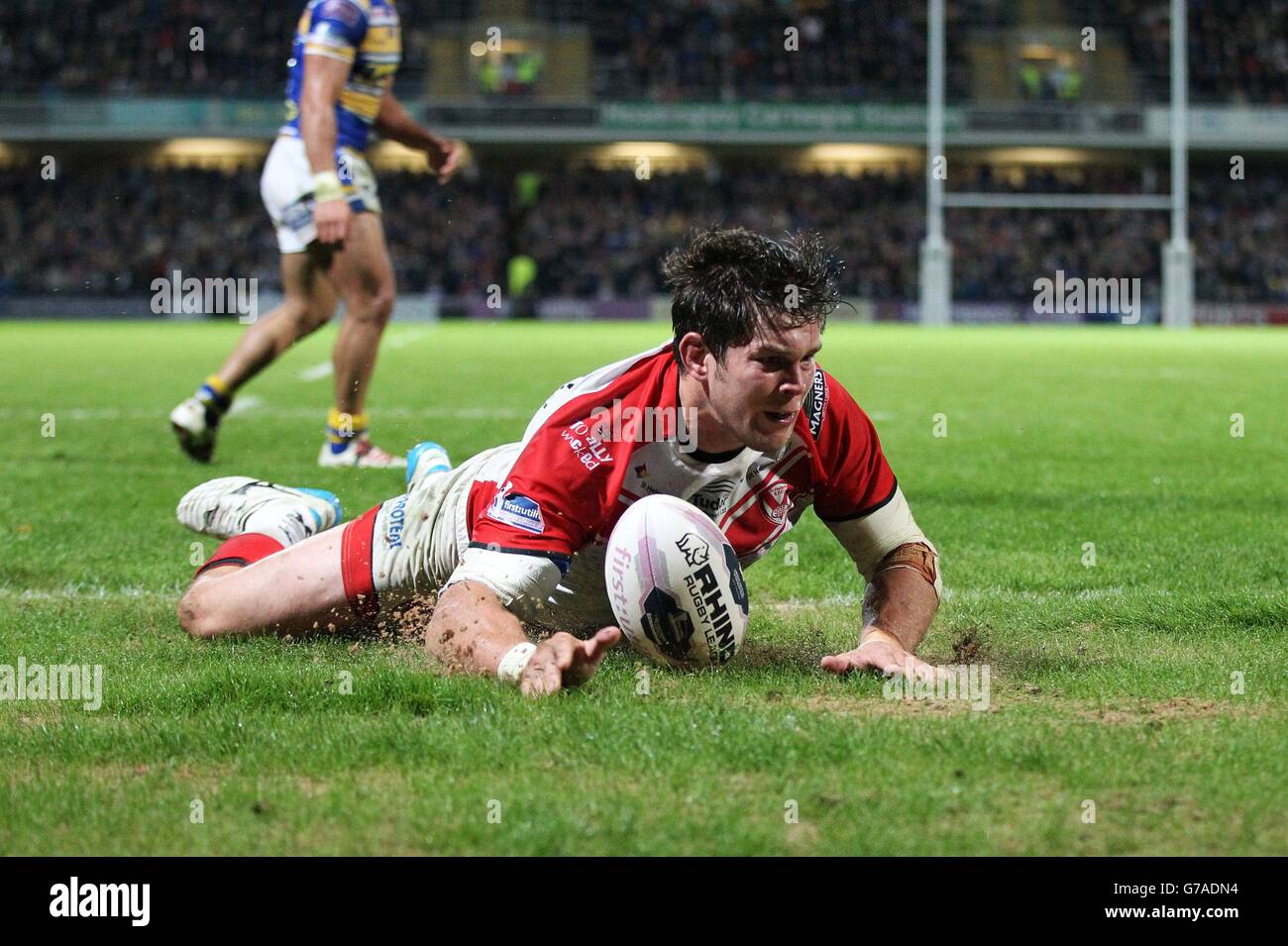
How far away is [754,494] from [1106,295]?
122 ft

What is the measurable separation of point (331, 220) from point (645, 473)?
4.70m

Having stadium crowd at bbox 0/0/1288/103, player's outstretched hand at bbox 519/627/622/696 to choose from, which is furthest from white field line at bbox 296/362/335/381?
stadium crowd at bbox 0/0/1288/103

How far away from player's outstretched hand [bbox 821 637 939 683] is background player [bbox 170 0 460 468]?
481 cm

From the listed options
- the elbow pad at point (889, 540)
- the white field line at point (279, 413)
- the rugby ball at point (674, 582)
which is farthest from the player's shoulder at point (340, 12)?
the rugby ball at point (674, 582)

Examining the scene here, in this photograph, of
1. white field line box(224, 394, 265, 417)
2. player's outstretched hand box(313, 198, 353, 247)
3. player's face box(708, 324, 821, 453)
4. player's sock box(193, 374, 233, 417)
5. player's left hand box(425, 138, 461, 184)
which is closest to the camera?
player's face box(708, 324, 821, 453)

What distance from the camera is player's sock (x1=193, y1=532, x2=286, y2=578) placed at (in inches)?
189

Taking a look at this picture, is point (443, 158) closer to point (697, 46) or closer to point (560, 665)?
point (560, 665)

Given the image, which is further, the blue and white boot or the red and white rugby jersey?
the blue and white boot

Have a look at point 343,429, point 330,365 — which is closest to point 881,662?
point 343,429

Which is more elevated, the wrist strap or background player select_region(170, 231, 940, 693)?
the wrist strap

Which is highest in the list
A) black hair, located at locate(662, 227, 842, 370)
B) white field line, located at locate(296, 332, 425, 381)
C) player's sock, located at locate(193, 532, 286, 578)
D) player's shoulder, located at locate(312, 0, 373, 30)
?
player's shoulder, located at locate(312, 0, 373, 30)

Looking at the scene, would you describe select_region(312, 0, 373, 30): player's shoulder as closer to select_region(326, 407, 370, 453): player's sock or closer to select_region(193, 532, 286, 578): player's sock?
select_region(326, 407, 370, 453): player's sock

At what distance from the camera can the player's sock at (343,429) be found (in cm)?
851

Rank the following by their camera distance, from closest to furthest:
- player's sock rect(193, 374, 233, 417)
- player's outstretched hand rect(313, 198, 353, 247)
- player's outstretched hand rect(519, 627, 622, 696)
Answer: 1. player's outstretched hand rect(519, 627, 622, 696)
2. player's outstretched hand rect(313, 198, 353, 247)
3. player's sock rect(193, 374, 233, 417)
